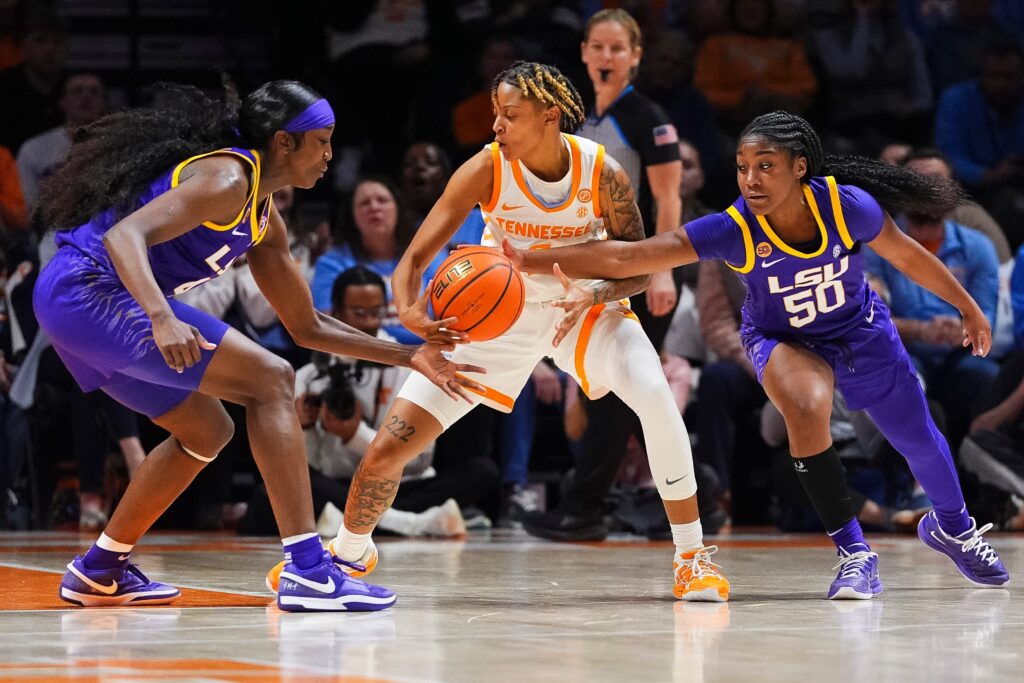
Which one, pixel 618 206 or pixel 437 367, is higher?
pixel 618 206

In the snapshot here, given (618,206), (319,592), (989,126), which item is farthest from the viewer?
(989,126)

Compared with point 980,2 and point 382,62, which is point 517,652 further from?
point 980,2

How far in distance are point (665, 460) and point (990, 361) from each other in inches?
176

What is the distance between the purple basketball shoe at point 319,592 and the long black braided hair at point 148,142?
1.23 metres

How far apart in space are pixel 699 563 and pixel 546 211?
4.18 feet

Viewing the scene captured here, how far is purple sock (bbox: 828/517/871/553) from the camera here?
515 centimetres

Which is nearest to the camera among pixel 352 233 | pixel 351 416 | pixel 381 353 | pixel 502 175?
pixel 381 353

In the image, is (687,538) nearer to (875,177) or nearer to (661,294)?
(875,177)

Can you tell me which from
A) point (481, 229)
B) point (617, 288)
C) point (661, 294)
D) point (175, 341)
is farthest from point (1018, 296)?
point (175, 341)

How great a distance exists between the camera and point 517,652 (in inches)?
146

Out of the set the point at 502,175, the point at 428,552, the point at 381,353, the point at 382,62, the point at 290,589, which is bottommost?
the point at 428,552

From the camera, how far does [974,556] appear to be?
5.39 metres

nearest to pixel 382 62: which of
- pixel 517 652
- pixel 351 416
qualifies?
pixel 351 416

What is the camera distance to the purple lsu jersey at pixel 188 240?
15.3 ft
